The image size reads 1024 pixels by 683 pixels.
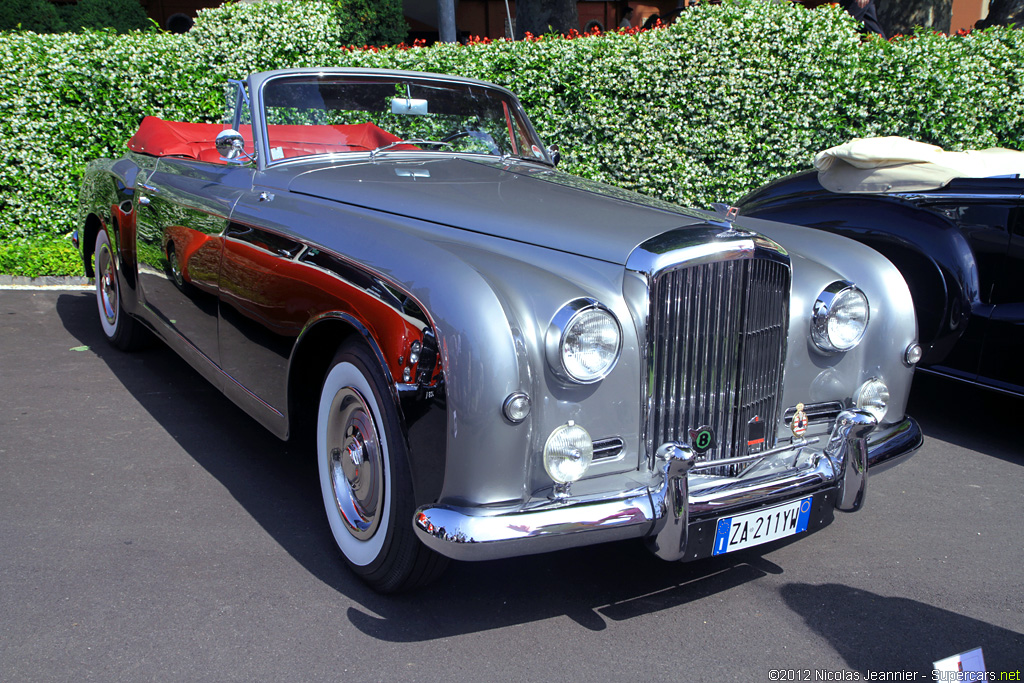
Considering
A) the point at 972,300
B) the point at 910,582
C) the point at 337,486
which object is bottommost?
the point at 910,582

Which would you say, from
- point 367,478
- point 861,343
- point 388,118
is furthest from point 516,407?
point 388,118

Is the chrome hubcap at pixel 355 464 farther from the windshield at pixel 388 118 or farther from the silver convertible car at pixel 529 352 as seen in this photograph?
the windshield at pixel 388 118

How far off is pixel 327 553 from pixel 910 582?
1.96m

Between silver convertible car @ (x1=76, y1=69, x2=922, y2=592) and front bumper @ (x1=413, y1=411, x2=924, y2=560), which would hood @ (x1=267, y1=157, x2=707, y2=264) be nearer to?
silver convertible car @ (x1=76, y1=69, x2=922, y2=592)

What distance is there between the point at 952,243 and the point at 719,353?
80.2 inches

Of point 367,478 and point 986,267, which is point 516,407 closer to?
point 367,478

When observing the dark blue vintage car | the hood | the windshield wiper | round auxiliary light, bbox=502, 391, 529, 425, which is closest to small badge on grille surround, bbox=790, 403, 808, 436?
the hood

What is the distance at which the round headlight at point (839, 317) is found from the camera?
2.82 metres

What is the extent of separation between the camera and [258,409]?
126 inches

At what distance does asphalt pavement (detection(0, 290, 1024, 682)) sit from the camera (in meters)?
2.30

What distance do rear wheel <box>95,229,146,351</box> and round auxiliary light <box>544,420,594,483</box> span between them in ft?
12.1

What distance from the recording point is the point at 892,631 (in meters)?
2.47

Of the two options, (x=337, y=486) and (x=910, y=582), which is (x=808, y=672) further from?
(x=337, y=486)

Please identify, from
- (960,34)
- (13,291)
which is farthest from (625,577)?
(960,34)
